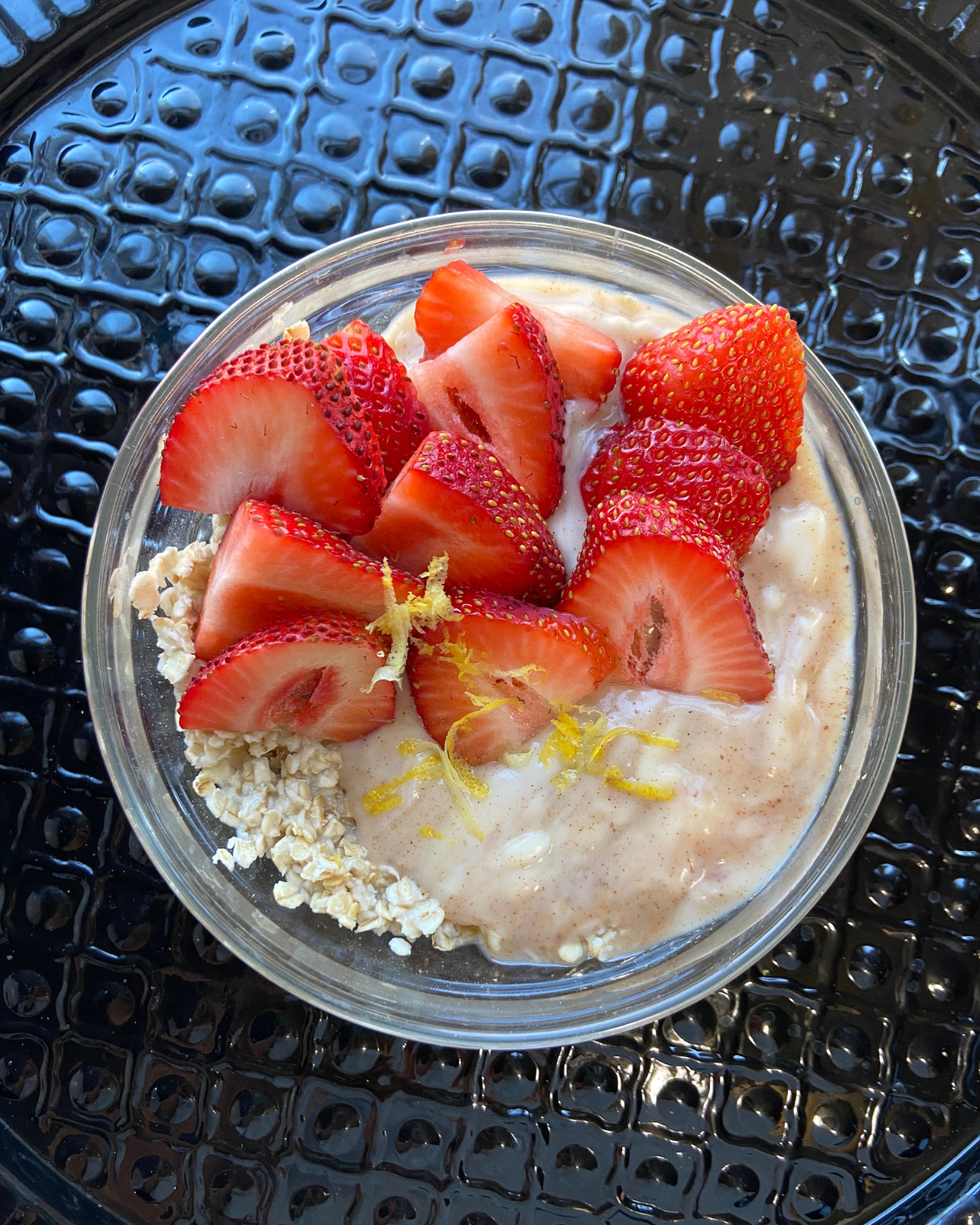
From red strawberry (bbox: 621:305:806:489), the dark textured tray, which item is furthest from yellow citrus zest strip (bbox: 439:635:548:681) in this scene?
the dark textured tray

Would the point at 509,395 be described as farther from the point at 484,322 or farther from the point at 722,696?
the point at 722,696

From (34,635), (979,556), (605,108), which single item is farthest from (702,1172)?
(605,108)

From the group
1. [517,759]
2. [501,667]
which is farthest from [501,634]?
[517,759]

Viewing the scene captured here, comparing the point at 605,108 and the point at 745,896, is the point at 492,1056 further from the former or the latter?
the point at 605,108

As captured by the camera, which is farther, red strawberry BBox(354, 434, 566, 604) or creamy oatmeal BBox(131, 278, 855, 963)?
creamy oatmeal BBox(131, 278, 855, 963)

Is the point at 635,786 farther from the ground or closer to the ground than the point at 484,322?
closer to the ground

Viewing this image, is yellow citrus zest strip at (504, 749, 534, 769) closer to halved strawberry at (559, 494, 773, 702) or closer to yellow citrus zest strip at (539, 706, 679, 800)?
yellow citrus zest strip at (539, 706, 679, 800)
